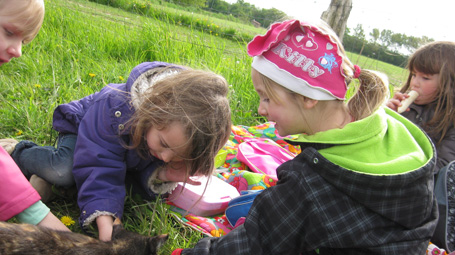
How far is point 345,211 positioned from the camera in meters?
1.87

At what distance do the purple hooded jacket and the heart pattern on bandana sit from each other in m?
0.99

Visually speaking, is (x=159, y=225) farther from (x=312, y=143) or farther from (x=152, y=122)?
(x=312, y=143)

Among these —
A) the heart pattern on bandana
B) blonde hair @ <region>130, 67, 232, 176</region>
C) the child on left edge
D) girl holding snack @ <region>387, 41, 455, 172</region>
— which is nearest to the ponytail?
the heart pattern on bandana

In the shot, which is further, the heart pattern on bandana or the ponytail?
the ponytail

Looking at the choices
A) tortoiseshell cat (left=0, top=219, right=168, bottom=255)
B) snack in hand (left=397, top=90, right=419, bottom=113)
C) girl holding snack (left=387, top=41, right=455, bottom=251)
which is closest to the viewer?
tortoiseshell cat (left=0, top=219, right=168, bottom=255)

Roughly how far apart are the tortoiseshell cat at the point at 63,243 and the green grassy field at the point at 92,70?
42cm

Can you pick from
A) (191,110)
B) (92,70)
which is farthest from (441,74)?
(92,70)

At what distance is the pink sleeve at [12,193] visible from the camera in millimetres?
2002

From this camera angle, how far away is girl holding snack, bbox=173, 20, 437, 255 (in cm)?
185

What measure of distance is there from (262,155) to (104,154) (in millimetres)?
1553

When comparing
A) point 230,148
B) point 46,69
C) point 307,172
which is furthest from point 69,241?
point 46,69

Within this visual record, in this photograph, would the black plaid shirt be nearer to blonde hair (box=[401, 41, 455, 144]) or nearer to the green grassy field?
the green grassy field

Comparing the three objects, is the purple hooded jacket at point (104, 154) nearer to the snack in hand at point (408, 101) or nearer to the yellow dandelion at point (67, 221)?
the yellow dandelion at point (67, 221)

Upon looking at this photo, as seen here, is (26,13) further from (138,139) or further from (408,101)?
(408,101)
